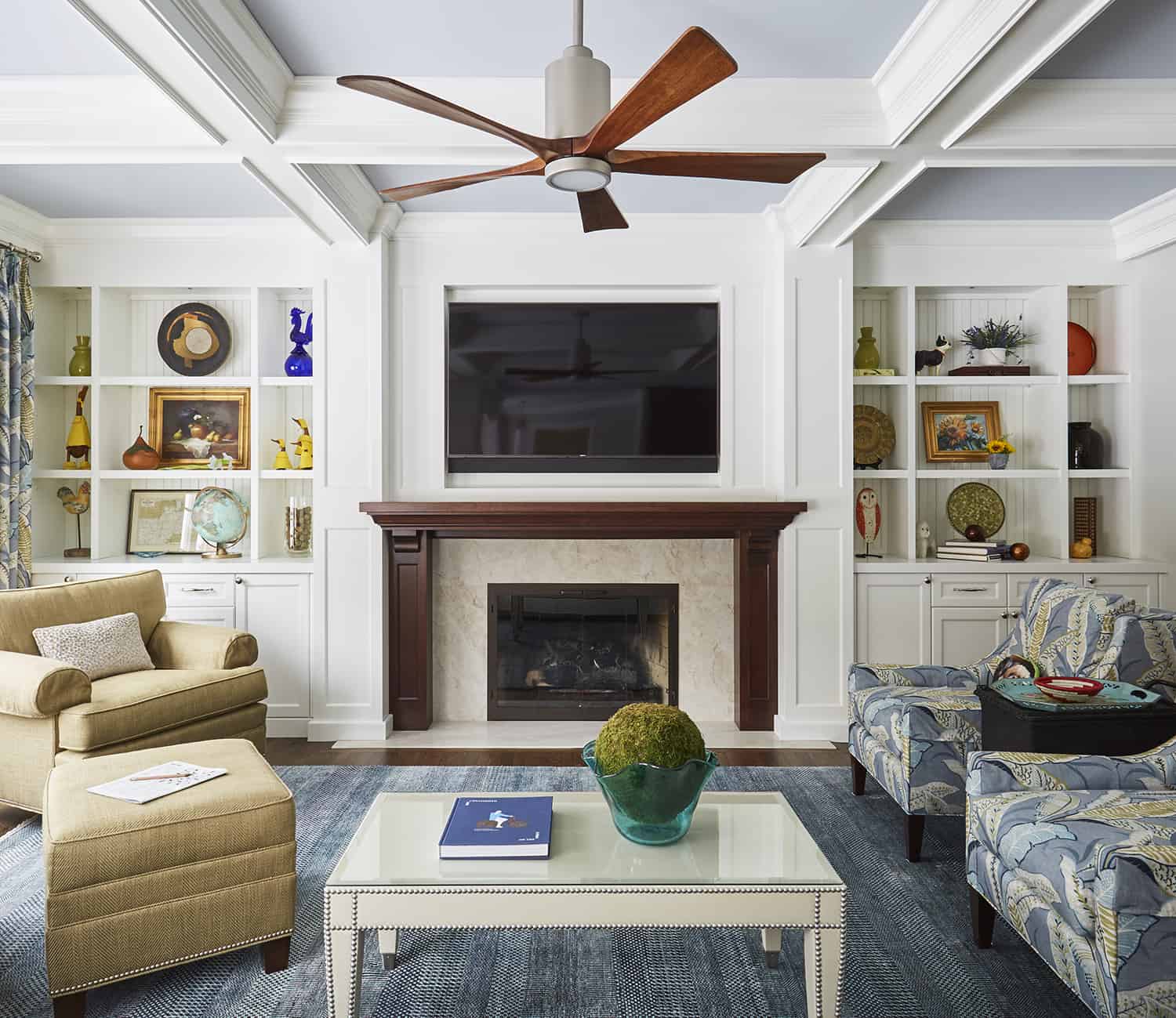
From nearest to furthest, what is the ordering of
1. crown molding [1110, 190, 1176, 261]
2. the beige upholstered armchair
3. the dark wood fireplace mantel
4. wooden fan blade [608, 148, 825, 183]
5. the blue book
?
the blue book
wooden fan blade [608, 148, 825, 183]
the beige upholstered armchair
crown molding [1110, 190, 1176, 261]
the dark wood fireplace mantel

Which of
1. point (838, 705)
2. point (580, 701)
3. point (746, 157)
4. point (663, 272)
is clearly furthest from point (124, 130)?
point (838, 705)

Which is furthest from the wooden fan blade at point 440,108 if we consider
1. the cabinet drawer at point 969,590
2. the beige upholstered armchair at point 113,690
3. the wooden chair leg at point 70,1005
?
the cabinet drawer at point 969,590

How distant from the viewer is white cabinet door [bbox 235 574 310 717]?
4320 mm

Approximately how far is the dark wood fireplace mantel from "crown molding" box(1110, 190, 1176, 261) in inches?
84.0

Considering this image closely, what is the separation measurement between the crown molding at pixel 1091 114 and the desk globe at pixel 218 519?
3.75 m

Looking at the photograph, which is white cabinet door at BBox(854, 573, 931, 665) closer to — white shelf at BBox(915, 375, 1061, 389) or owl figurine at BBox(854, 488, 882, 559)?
owl figurine at BBox(854, 488, 882, 559)

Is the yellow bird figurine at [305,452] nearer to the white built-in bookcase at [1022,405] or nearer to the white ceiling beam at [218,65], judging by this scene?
the white ceiling beam at [218,65]

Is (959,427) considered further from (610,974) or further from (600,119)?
(610,974)

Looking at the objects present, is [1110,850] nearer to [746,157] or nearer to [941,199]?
[746,157]

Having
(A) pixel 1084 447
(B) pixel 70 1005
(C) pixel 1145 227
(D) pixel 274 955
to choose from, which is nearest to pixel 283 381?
(D) pixel 274 955

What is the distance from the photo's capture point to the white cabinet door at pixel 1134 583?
4293 mm

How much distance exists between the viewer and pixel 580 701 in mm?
4629

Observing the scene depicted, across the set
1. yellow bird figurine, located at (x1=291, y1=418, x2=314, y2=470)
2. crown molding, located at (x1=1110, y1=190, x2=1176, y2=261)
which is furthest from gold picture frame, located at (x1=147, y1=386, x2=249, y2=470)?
crown molding, located at (x1=1110, y1=190, x2=1176, y2=261)

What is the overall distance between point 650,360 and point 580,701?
185cm
